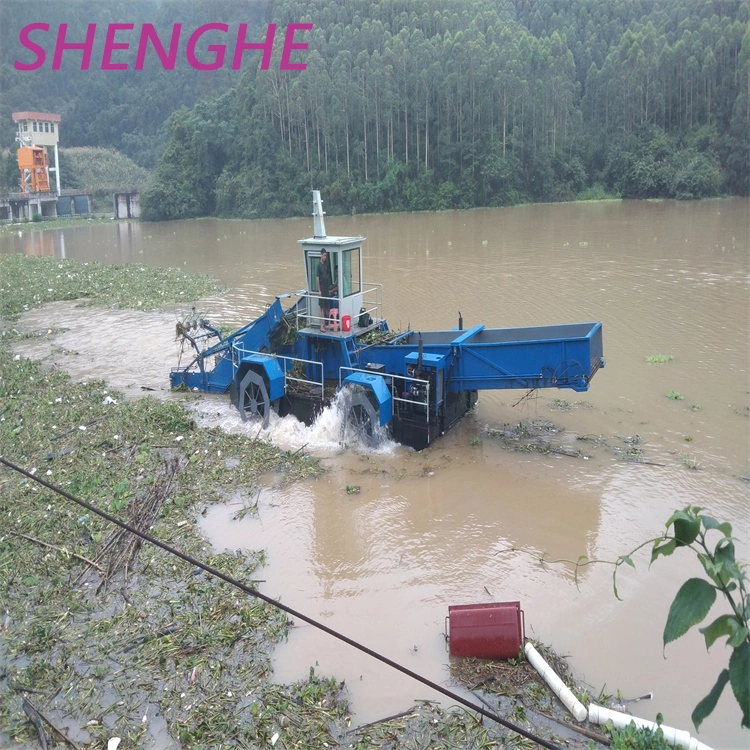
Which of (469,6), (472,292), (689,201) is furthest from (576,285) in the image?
(469,6)

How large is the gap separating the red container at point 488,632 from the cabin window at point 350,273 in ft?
21.0

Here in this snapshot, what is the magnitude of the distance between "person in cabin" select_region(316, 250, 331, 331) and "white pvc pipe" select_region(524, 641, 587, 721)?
21.5ft

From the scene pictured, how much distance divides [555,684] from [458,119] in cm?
5257

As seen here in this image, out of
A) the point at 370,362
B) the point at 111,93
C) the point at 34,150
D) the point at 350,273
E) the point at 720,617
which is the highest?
the point at 111,93

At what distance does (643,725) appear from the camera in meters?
5.45

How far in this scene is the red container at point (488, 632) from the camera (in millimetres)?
6268

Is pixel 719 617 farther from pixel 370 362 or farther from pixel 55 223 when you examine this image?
pixel 55 223

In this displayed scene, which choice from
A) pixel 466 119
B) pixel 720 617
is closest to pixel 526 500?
pixel 720 617

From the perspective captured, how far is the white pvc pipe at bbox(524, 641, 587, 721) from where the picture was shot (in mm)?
5648

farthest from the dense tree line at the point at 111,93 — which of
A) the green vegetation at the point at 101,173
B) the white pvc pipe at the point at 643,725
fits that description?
the white pvc pipe at the point at 643,725

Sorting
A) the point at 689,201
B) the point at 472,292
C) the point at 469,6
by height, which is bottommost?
the point at 472,292

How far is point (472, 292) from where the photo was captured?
70.9ft

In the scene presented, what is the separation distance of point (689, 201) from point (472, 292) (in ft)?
111

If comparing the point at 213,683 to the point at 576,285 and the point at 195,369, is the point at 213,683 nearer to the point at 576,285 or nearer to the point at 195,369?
the point at 195,369
